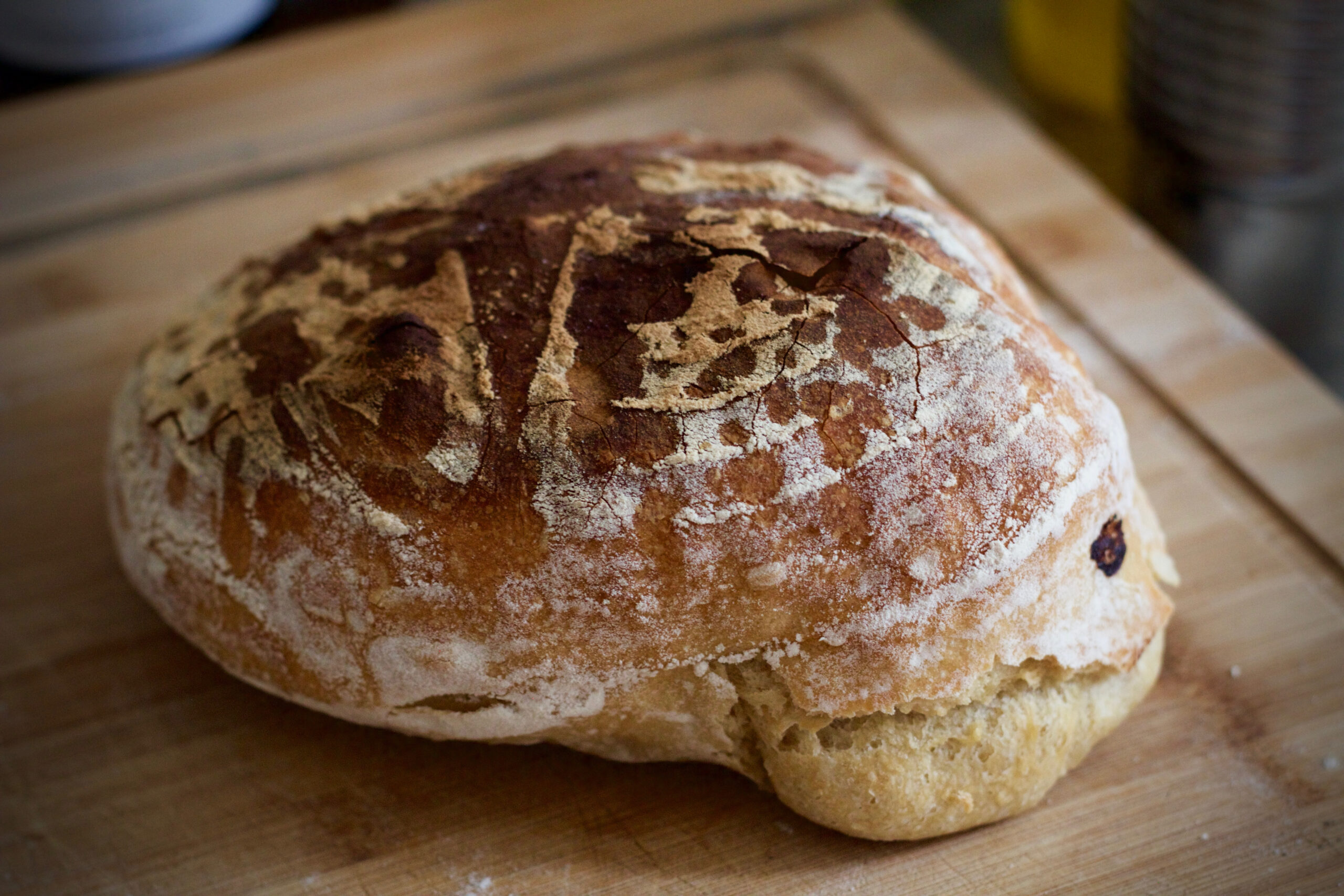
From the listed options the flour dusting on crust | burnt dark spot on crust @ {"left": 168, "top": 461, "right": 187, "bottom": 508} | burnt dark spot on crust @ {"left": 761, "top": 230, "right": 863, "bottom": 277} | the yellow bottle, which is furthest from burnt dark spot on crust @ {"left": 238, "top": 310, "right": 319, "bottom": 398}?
the yellow bottle

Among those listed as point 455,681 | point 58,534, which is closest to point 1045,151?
point 455,681

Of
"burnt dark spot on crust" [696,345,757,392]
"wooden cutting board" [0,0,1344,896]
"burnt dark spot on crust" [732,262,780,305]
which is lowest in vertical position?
"wooden cutting board" [0,0,1344,896]

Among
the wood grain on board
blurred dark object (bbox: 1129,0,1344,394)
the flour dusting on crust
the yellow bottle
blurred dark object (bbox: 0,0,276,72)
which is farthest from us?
the yellow bottle

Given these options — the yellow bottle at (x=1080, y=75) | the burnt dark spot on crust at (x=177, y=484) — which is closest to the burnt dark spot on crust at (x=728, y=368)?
the burnt dark spot on crust at (x=177, y=484)

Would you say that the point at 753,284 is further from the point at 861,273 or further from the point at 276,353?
the point at 276,353

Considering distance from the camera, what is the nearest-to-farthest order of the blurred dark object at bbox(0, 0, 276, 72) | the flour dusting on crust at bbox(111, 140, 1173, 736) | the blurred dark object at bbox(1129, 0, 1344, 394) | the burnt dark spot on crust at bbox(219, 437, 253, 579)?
1. the flour dusting on crust at bbox(111, 140, 1173, 736)
2. the burnt dark spot on crust at bbox(219, 437, 253, 579)
3. the blurred dark object at bbox(1129, 0, 1344, 394)
4. the blurred dark object at bbox(0, 0, 276, 72)

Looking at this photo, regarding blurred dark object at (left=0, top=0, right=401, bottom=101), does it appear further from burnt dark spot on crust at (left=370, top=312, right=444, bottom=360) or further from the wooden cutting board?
burnt dark spot on crust at (left=370, top=312, right=444, bottom=360)

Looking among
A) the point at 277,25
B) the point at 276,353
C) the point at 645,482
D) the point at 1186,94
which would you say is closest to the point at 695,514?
the point at 645,482

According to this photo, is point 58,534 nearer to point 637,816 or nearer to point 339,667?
point 339,667
